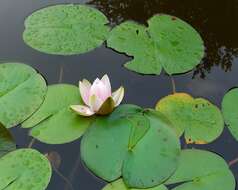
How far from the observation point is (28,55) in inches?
82.4

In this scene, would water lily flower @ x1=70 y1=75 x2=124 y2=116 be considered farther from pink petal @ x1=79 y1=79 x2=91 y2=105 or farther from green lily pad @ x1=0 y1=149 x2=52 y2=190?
green lily pad @ x1=0 y1=149 x2=52 y2=190

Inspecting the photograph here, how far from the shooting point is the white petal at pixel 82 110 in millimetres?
1719

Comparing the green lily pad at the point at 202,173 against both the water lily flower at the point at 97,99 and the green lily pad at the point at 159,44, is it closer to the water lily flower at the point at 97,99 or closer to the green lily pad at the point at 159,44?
the water lily flower at the point at 97,99

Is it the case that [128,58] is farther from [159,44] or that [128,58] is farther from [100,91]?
[100,91]

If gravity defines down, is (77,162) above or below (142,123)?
below

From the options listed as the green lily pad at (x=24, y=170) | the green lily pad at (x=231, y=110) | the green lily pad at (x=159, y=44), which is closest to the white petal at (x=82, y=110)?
the green lily pad at (x=24, y=170)

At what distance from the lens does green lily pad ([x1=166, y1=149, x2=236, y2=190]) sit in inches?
60.6

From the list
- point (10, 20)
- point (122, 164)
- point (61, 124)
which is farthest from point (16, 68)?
point (122, 164)

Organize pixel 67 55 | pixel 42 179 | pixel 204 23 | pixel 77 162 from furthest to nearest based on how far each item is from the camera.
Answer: pixel 204 23 < pixel 67 55 < pixel 77 162 < pixel 42 179

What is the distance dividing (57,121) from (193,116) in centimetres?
52

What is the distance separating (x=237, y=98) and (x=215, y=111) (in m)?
0.13

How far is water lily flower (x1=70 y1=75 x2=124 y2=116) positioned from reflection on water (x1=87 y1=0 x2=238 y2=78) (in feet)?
1.70

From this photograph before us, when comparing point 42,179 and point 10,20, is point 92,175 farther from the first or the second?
point 10,20

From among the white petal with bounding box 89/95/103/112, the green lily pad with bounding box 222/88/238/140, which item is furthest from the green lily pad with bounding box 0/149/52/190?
the green lily pad with bounding box 222/88/238/140
